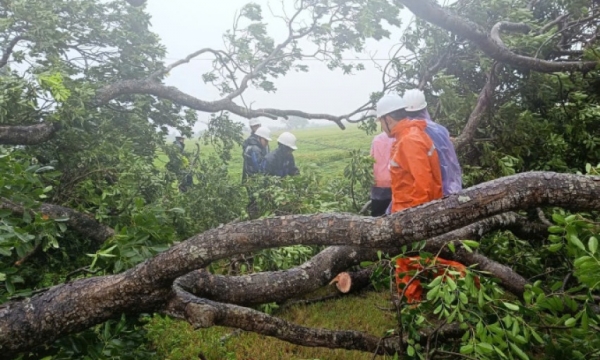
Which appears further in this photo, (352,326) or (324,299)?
(324,299)

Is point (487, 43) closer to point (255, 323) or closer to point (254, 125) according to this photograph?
point (255, 323)

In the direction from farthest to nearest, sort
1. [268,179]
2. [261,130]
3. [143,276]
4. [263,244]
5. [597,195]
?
1. [261,130]
2. [268,179]
3. [143,276]
4. [263,244]
5. [597,195]

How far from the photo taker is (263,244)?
7.18 ft

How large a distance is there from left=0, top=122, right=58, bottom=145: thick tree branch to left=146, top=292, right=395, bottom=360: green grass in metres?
2.21

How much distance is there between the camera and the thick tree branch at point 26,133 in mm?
4098

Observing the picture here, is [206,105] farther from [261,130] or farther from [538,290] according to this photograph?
[538,290]

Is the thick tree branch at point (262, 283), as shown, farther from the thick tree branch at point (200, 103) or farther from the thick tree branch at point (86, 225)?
the thick tree branch at point (200, 103)

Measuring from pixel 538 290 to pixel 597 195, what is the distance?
520 millimetres

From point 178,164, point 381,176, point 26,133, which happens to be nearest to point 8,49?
point 26,133

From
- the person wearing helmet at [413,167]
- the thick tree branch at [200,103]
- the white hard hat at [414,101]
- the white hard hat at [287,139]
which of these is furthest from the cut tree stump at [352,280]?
the white hard hat at [287,139]

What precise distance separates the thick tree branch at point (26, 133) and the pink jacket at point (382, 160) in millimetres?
3570

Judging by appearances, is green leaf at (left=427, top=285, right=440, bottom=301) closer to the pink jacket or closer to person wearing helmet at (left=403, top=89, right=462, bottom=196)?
person wearing helmet at (left=403, top=89, right=462, bottom=196)

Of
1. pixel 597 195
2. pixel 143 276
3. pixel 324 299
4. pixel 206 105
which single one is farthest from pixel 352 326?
pixel 206 105

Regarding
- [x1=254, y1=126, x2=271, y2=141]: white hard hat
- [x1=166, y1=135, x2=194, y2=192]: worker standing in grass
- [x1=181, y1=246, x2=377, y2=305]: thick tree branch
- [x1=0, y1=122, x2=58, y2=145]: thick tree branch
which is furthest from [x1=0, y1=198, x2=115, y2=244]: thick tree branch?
[x1=254, y1=126, x2=271, y2=141]: white hard hat
